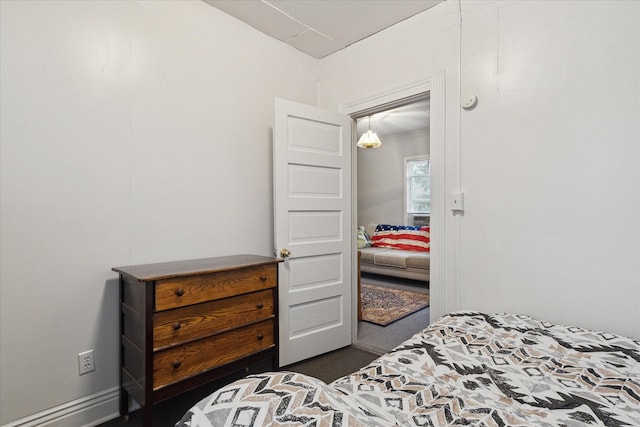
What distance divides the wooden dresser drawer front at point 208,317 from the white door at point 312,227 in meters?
0.40

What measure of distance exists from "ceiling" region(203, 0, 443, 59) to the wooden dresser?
184cm

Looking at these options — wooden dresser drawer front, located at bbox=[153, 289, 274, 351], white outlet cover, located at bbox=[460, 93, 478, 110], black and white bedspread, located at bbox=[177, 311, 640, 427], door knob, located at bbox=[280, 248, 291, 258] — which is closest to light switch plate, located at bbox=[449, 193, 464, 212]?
white outlet cover, located at bbox=[460, 93, 478, 110]

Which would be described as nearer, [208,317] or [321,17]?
[208,317]

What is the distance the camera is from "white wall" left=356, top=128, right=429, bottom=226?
6.66 meters

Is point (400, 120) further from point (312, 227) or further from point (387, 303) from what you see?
point (312, 227)

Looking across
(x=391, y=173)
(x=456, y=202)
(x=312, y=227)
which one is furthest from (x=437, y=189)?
(x=391, y=173)

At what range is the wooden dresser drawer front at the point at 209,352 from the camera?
155cm

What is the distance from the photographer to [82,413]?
1716mm

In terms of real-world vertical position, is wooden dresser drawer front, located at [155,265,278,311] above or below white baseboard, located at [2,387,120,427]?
above

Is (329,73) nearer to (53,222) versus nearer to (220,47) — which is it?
(220,47)

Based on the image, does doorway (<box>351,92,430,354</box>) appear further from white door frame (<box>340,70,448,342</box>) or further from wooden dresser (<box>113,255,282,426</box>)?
wooden dresser (<box>113,255,282,426</box>)

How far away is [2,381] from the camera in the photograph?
4.94 ft

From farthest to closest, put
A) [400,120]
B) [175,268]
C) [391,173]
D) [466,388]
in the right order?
[391,173] → [400,120] → [175,268] → [466,388]

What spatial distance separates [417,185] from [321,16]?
481cm
